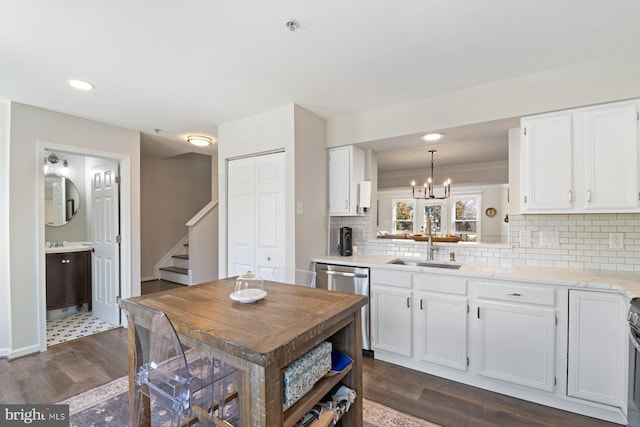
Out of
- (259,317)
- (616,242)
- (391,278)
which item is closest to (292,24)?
(259,317)

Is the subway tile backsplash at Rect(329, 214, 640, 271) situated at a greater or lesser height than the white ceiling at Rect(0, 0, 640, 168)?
lesser

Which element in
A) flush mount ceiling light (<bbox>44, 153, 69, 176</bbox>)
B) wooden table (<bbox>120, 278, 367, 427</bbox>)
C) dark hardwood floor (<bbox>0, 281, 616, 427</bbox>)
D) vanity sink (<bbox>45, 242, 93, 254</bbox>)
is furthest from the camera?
flush mount ceiling light (<bbox>44, 153, 69, 176</bbox>)

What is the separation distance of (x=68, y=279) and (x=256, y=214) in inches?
110

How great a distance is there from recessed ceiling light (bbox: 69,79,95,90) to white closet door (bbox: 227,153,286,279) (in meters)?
1.43

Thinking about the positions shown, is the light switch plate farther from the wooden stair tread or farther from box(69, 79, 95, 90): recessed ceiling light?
the wooden stair tread

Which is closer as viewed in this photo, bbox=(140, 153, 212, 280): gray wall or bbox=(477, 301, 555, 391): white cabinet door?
bbox=(477, 301, 555, 391): white cabinet door

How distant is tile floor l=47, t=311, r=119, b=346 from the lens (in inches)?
128

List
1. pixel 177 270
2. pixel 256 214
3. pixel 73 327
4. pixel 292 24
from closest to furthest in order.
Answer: pixel 292 24, pixel 256 214, pixel 73 327, pixel 177 270

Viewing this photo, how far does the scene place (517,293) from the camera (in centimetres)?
215

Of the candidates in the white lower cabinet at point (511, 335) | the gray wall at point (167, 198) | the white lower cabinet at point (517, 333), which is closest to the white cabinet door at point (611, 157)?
the white lower cabinet at point (511, 335)

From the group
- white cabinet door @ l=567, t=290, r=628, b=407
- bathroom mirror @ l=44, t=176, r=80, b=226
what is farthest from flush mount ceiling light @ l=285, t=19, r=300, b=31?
bathroom mirror @ l=44, t=176, r=80, b=226

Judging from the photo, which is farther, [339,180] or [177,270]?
[177,270]

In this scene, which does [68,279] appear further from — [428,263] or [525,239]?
[525,239]

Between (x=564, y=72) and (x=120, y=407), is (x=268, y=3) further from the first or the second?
(x=120, y=407)
